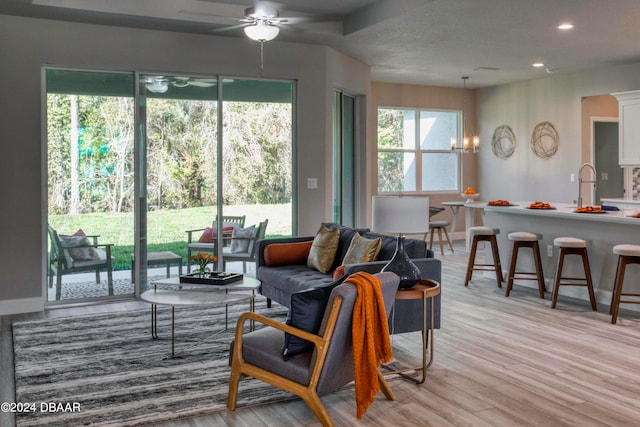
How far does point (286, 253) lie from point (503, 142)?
20.4ft

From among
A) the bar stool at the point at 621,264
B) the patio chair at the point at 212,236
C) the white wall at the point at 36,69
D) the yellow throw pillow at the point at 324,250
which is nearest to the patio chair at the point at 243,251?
the patio chair at the point at 212,236

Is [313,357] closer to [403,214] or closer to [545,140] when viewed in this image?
[403,214]

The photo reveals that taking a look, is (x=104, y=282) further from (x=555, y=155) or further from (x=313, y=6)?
(x=555, y=155)

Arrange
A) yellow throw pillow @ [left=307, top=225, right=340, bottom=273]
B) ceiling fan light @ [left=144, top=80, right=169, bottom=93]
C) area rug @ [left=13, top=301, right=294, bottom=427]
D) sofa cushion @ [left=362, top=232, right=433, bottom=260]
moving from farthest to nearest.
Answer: ceiling fan light @ [left=144, top=80, right=169, bottom=93] → yellow throw pillow @ [left=307, top=225, right=340, bottom=273] → sofa cushion @ [left=362, top=232, right=433, bottom=260] → area rug @ [left=13, top=301, right=294, bottom=427]

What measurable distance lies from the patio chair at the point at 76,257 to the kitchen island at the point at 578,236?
14.2 feet

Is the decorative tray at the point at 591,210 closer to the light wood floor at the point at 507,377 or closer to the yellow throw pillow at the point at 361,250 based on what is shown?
the light wood floor at the point at 507,377

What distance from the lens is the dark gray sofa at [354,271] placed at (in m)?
4.20

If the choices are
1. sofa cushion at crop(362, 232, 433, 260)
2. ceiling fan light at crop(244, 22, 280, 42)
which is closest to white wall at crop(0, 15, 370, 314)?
ceiling fan light at crop(244, 22, 280, 42)

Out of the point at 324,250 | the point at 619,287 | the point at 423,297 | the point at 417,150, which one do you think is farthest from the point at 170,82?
the point at 417,150

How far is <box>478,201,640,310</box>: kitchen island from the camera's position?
5680mm

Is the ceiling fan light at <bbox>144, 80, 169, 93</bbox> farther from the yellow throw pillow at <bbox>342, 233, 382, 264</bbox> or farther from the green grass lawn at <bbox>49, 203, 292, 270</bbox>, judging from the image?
the yellow throw pillow at <bbox>342, 233, 382, 264</bbox>

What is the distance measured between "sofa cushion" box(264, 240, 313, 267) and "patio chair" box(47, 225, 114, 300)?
1856 mm

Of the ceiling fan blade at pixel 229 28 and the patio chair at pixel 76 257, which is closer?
the patio chair at pixel 76 257

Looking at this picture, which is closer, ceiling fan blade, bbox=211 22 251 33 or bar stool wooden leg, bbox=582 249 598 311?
bar stool wooden leg, bbox=582 249 598 311
